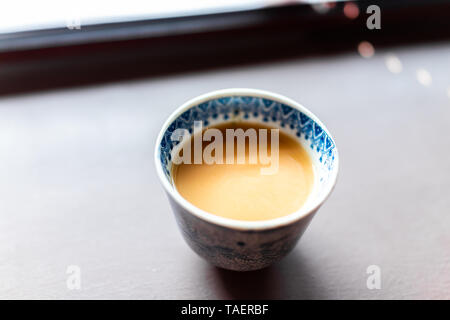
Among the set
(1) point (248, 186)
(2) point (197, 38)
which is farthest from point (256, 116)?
(2) point (197, 38)

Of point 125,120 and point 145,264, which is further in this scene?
point 125,120

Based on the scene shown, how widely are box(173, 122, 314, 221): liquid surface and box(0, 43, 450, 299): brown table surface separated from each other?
0.11 meters

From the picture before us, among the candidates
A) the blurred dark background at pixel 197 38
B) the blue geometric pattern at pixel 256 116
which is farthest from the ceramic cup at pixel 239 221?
the blurred dark background at pixel 197 38

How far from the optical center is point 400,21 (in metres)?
0.83

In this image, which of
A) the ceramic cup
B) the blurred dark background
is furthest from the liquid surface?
the blurred dark background

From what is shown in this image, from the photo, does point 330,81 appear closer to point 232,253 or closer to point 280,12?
point 280,12

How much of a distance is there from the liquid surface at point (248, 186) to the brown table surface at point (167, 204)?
110mm

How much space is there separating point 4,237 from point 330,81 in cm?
56

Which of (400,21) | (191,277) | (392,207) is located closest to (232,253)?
(191,277)

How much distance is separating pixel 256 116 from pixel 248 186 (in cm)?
10

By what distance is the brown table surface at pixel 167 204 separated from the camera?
52 cm

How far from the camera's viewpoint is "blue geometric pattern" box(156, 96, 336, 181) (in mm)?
474

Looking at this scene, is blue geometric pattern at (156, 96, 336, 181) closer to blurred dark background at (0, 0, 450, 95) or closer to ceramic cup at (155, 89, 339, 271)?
ceramic cup at (155, 89, 339, 271)

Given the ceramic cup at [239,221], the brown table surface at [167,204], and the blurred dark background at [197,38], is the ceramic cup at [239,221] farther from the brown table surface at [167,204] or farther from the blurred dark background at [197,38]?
the blurred dark background at [197,38]
